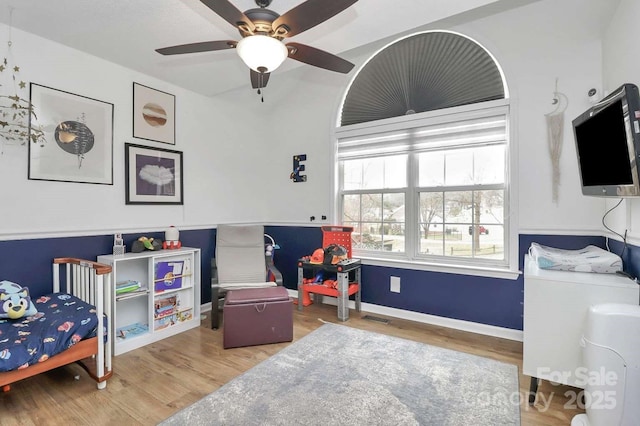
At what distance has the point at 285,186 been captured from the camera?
14.3ft

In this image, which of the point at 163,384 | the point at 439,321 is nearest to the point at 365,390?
the point at 163,384

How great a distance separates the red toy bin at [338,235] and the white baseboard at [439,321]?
688 millimetres

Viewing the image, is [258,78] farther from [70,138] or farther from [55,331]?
[55,331]

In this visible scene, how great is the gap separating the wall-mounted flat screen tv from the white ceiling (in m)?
1.00

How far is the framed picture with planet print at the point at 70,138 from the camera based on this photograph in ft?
8.04

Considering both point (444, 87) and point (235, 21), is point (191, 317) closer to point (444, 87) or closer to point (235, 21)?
point (235, 21)

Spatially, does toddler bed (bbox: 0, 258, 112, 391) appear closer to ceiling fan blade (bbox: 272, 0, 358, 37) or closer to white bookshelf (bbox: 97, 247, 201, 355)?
white bookshelf (bbox: 97, 247, 201, 355)

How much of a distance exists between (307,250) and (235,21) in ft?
9.58

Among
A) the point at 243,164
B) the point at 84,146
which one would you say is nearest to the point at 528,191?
the point at 243,164

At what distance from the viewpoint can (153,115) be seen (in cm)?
322

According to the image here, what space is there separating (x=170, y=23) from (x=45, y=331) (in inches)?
86.4

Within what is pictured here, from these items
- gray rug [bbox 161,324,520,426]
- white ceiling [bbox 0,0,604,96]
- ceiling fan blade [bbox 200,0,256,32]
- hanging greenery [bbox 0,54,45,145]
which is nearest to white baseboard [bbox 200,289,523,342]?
gray rug [bbox 161,324,520,426]

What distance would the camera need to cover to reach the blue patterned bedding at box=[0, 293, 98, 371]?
1726 millimetres

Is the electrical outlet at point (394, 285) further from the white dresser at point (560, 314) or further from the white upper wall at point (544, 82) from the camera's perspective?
the white dresser at point (560, 314)
